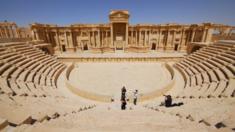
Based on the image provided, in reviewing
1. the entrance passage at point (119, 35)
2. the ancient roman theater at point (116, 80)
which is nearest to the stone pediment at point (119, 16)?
the ancient roman theater at point (116, 80)

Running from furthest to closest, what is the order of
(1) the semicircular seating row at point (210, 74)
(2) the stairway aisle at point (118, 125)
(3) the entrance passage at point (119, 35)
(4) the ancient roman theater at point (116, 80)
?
(3) the entrance passage at point (119, 35)
(1) the semicircular seating row at point (210, 74)
(4) the ancient roman theater at point (116, 80)
(2) the stairway aisle at point (118, 125)

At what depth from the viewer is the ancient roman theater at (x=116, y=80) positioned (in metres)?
4.00

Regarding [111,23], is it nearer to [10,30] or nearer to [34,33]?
[34,33]

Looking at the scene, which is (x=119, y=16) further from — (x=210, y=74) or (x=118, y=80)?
(x=210, y=74)

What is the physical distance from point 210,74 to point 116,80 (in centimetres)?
906

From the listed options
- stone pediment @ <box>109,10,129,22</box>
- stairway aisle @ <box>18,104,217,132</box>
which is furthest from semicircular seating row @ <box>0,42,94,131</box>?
stone pediment @ <box>109,10,129,22</box>

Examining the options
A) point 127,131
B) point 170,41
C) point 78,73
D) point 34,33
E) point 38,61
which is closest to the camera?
point 127,131

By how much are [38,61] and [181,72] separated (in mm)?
17324

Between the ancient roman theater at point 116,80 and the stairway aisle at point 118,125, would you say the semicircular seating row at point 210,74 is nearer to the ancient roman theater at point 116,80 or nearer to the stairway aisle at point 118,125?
the ancient roman theater at point 116,80

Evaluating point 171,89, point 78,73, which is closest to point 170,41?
point 171,89

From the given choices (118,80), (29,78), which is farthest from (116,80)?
(29,78)

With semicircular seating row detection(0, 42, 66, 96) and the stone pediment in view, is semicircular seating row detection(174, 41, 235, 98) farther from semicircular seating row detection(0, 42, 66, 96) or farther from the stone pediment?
the stone pediment

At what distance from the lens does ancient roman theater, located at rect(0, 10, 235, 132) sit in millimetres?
4004

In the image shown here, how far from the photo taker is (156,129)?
3332mm
